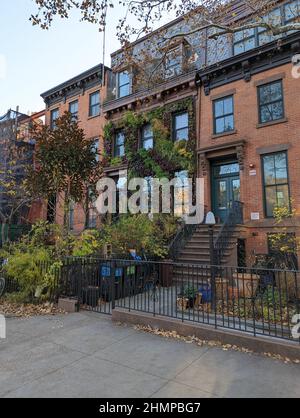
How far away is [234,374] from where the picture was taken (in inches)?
158

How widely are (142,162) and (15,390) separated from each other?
43.8ft

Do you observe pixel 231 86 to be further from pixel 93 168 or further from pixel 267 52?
pixel 93 168

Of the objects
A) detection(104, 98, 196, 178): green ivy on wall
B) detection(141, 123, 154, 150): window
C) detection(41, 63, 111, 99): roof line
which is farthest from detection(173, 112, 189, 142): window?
detection(41, 63, 111, 99): roof line

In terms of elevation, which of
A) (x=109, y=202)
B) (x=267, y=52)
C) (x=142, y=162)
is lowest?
(x=109, y=202)

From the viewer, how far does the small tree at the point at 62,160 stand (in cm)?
953

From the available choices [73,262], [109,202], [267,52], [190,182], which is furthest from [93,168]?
[267,52]

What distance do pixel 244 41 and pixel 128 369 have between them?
46.7ft

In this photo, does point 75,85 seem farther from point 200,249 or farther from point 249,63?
point 200,249

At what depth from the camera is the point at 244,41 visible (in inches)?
520

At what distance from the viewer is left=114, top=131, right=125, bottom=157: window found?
17.6 meters

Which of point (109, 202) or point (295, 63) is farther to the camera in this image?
point (109, 202)

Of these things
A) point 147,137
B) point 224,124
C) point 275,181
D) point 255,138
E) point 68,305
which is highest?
point 147,137

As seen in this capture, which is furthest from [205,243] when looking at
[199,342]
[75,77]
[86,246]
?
[75,77]

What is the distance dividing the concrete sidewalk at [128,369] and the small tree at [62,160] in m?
4.94
